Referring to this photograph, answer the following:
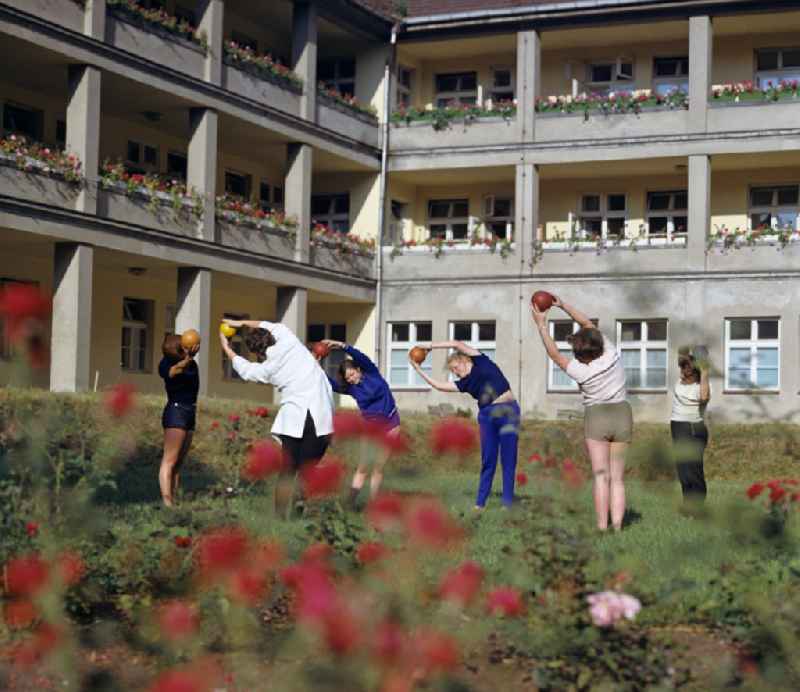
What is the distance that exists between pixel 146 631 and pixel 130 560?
167 cm

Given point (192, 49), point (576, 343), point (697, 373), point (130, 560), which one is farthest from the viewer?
point (192, 49)

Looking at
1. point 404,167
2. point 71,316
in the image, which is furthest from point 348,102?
point 71,316

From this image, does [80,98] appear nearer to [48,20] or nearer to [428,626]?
[48,20]

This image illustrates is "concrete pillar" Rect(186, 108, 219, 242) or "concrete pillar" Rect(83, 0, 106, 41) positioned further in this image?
"concrete pillar" Rect(186, 108, 219, 242)

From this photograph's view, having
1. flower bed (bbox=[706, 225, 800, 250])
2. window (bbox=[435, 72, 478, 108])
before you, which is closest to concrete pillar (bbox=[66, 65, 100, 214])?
window (bbox=[435, 72, 478, 108])

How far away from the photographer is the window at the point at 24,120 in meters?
30.3

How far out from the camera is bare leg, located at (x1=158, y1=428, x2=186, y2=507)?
12586 mm

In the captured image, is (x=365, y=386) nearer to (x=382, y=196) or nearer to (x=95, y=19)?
(x=95, y=19)

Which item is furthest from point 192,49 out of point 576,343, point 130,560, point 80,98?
point 130,560

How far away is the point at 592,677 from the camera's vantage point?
502 cm

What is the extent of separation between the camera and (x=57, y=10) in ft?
88.5

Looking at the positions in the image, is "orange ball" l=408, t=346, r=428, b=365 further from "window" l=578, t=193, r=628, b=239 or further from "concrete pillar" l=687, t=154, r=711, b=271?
"window" l=578, t=193, r=628, b=239

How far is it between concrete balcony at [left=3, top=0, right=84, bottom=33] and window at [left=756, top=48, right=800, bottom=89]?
17.4 metres

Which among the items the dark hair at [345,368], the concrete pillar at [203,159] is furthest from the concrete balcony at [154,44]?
the dark hair at [345,368]
